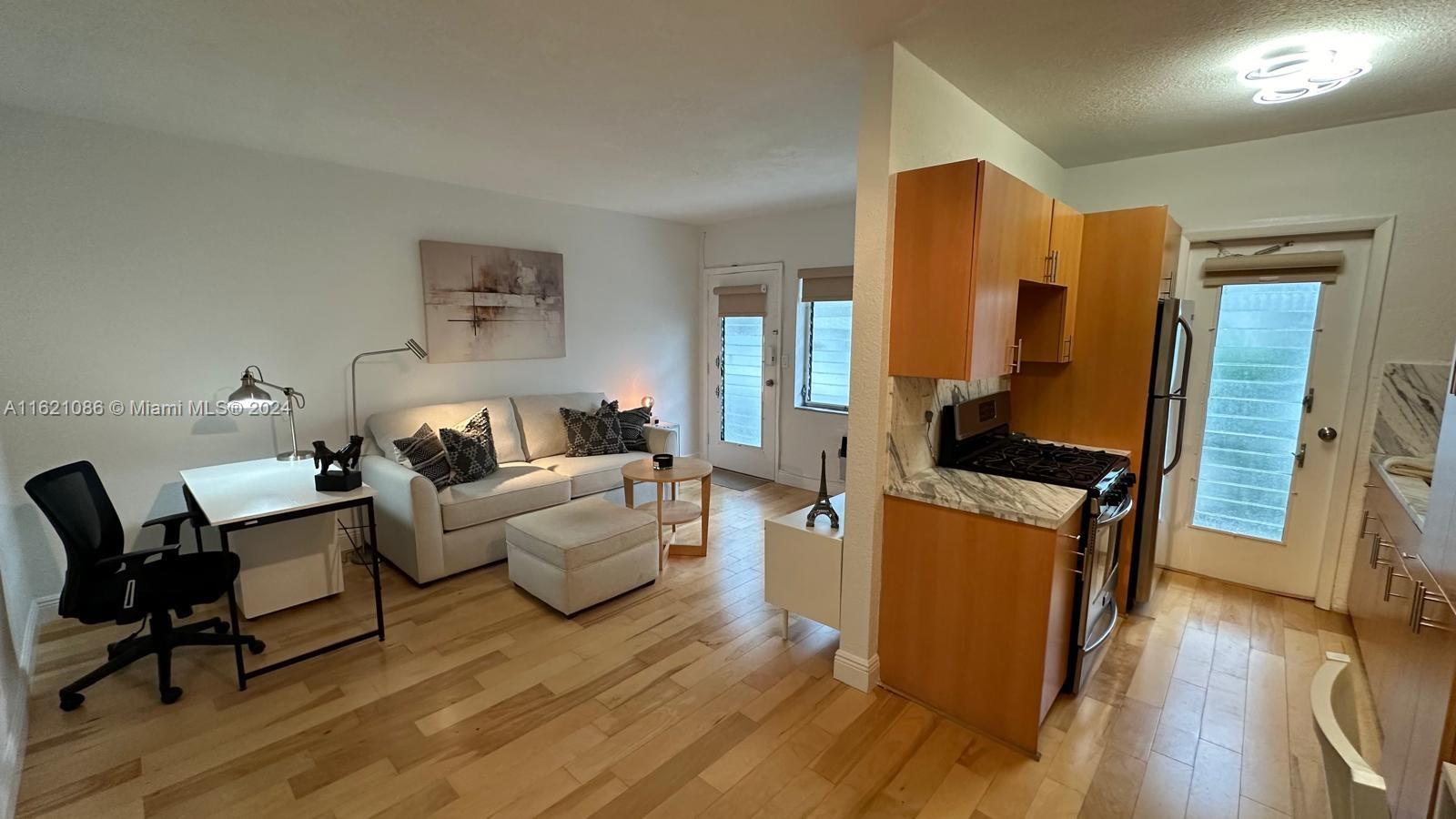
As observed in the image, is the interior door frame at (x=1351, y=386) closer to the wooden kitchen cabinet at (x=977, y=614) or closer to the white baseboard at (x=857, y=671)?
the wooden kitchen cabinet at (x=977, y=614)

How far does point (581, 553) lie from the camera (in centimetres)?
297

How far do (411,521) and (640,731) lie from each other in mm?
1907

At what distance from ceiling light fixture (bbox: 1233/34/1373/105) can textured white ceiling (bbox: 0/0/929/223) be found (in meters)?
1.40

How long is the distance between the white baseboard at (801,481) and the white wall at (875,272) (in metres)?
2.69

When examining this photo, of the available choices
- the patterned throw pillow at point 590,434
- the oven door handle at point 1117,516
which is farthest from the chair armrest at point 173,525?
the oven door handle at point 1117,516

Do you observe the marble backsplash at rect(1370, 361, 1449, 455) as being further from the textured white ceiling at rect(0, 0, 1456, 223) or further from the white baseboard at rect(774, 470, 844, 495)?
the white baseboard at rect(774, 470, 844, 495)

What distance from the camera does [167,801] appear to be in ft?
6.03

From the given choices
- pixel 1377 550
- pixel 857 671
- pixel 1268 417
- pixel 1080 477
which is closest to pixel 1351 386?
pixel 1268 417

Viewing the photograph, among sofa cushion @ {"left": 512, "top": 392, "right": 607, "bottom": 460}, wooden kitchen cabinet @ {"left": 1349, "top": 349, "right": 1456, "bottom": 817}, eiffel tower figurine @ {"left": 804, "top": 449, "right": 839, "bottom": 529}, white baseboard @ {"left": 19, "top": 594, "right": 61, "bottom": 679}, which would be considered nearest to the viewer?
wooden kitchen cabinet @ {"left": 1349, "top": 349, "right": 1456, "bottom": 817}

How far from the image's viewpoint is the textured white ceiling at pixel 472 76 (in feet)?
6.19

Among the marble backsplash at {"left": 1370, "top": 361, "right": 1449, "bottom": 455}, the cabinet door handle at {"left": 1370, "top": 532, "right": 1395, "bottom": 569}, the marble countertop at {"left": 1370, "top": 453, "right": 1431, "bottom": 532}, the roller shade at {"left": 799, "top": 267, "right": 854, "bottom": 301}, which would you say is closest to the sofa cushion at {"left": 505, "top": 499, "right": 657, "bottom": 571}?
the roller shade at {"left": 799, "top": 267, "right": 854, "bottom": 301}

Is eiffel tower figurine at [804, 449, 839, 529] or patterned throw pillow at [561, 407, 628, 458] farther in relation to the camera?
patterned throw pillow at [561, 407, 628, 458]

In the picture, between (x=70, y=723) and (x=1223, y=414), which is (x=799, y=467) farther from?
(x=70, y=723)

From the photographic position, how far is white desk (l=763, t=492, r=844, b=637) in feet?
8.22
